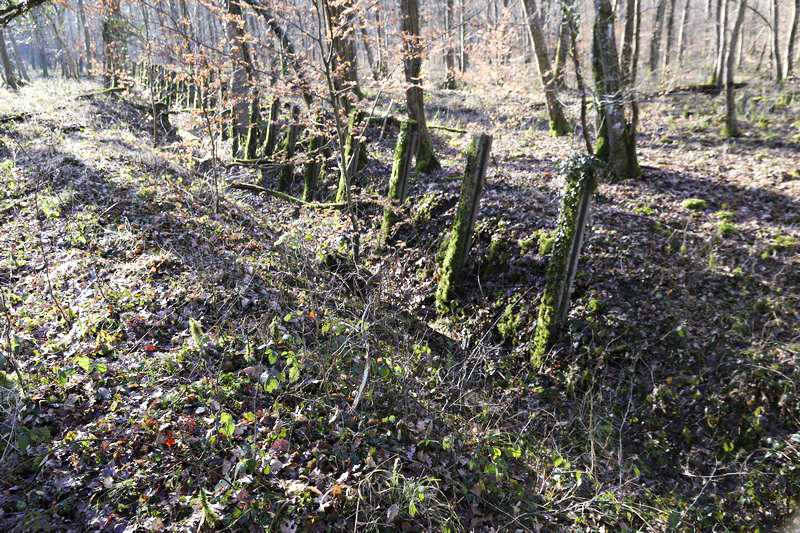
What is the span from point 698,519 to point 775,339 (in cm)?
230

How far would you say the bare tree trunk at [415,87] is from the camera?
8.84m

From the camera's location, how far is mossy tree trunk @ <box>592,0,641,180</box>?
28.0 feet

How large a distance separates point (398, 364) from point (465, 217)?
9.09 ft

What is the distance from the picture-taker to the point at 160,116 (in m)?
13.9

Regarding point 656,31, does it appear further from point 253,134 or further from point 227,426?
point 227,426

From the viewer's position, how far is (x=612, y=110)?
28.3ft

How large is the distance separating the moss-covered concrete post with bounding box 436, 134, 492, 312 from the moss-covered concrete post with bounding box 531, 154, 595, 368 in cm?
130

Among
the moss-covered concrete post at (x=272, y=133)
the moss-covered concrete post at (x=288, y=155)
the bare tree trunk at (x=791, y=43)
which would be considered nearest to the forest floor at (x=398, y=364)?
the moss-covered concrete post at (x=288, y=155)

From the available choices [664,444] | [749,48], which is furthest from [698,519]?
[749,48]

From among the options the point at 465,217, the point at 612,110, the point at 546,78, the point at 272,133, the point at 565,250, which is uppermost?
the point at 546,78

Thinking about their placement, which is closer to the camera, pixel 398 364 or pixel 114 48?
pixel 398 364

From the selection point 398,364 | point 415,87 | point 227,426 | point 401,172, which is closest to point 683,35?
point 415,87

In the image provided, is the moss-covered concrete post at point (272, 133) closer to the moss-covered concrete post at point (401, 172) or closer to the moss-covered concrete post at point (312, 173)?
the moss-covered concrete post at point (312, 173)

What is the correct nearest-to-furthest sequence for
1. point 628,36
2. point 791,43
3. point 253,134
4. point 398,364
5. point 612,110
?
point 398,364 → point 612,110 → point 628,36 → point 253,134 → point 791,43
